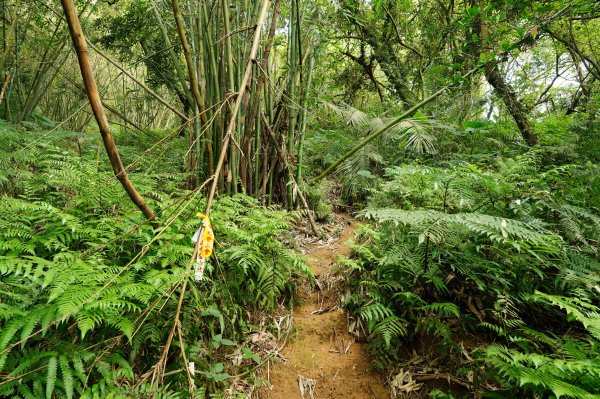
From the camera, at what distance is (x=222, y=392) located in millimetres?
1317

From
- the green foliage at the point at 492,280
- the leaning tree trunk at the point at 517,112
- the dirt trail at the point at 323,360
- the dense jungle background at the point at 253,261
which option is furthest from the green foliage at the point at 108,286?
the leaning tree trunk at the point at 517,112

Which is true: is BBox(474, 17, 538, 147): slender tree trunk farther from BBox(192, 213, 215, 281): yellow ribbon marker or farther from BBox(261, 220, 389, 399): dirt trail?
BBox(192, 213, 215, 281): yellow ribbon marker

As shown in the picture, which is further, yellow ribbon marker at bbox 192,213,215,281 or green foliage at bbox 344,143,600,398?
green foliage at bbox 344,143,600,398

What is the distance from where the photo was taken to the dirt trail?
1471 millimetres

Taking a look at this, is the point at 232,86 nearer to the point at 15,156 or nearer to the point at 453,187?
the point at 15,156

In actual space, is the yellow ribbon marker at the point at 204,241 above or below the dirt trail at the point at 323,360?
above

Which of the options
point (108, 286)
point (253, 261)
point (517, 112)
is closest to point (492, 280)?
point (253, 261)

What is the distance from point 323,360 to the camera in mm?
Result: 1622

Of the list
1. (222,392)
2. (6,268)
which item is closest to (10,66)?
(6,268)

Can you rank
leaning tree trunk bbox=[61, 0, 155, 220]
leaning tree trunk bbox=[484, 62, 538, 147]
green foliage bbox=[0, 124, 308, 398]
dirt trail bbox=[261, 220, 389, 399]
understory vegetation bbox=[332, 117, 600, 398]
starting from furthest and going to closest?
leaning tree trunk bbox=[484, 62, 538, 147]
dirt trail bbox=[261, 220, 389, 399]
understory vegetation bbox=[332, 117, 600, 398]
green foliage bbox=[0, 124, 308, 398]
leaning tree trunk bbox=[61, 0, 155, 220]

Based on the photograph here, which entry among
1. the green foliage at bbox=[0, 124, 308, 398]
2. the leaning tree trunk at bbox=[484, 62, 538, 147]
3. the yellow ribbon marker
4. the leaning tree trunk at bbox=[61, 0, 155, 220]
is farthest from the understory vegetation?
the leaning tree trunk at bbox=[484, 62, 538, 147]

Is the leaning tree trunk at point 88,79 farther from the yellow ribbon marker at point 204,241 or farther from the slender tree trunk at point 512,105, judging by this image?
the slender tree trunk at point 512,105

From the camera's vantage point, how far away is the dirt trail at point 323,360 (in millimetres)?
1471

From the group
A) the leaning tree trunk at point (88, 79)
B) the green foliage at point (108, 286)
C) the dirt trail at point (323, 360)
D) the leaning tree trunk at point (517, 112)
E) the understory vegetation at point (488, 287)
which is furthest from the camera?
the leaning tree trunk at point (517, 112)
